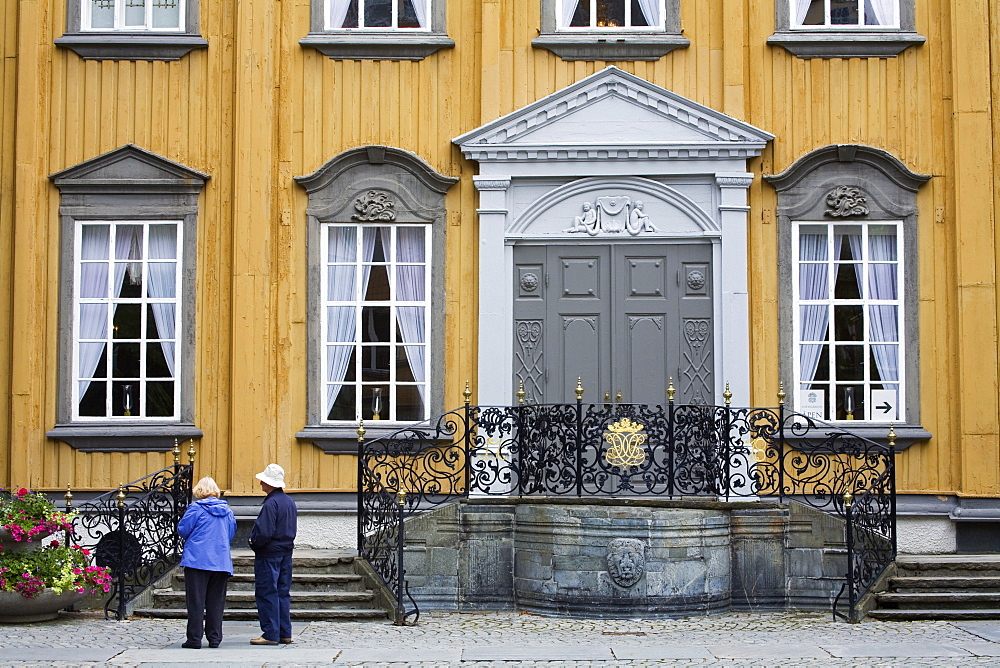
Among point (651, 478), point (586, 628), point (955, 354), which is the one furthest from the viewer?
point (955, 354)

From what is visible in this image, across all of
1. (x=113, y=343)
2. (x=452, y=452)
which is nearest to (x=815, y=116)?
(x=452, y=452)

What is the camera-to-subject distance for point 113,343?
1396cm

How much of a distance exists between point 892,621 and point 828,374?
3.22 m

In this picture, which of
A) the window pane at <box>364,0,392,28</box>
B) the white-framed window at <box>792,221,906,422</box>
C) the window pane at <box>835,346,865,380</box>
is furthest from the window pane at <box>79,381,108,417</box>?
the window pane at <box>835,346,865,380</box>

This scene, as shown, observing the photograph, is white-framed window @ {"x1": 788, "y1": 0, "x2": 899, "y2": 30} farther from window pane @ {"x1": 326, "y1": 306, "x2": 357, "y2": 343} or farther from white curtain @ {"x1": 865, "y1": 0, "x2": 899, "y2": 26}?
window pane @ {"x1": 326, "y1": 306, "x2": 357, "y2": 343}

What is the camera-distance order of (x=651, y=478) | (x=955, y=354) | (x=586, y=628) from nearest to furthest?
(x=586, y=628)
(x=651, y=478)
(x=955, y=354)

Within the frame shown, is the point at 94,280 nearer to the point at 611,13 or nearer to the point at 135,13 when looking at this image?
the point at 135,13

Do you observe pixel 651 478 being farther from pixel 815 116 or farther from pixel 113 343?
pixel 113 343

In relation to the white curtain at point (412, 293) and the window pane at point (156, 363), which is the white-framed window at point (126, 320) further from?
the white curtain at point (412, 293)

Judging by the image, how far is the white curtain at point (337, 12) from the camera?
1416 cm

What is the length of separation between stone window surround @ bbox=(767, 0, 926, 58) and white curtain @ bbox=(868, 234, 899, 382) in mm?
2054

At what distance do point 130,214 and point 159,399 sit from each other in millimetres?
2101

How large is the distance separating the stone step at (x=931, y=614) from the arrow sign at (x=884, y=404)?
2.69 meters

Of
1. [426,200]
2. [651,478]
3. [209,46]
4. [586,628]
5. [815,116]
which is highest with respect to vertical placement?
[209,46]
